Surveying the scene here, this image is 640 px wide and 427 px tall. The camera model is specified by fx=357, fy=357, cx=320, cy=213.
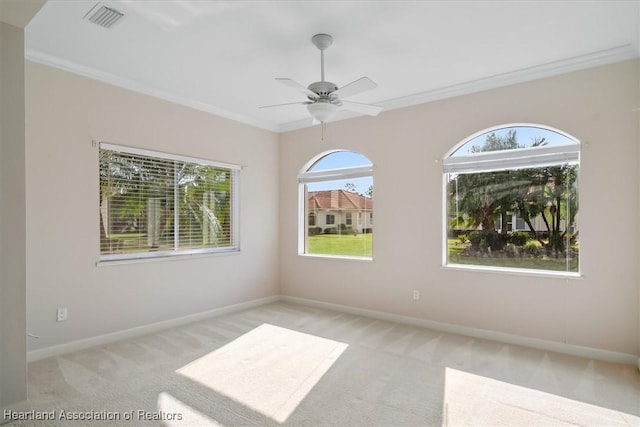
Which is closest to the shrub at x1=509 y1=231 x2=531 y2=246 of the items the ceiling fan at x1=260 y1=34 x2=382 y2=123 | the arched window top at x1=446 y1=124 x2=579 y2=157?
the arched window top at x1=446 y1=124 x2=579 y2=157

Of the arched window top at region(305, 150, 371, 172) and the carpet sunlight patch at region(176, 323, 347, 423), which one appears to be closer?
the carpet sunlight patch at region(176, 323, 347, 423)

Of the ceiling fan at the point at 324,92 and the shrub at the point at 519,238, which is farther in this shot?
the shrub at the point at 519,238

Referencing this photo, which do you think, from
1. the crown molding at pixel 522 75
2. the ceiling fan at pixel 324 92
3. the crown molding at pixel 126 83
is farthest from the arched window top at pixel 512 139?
the crown molding at pixel 126 83

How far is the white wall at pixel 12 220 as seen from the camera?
2.20 m

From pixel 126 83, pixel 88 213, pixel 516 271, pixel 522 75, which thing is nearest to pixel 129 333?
pixel 88 213

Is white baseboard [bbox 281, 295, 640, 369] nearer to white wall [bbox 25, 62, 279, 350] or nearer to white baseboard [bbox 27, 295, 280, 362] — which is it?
white baseboard [bbox 27, 295, 280, 362]

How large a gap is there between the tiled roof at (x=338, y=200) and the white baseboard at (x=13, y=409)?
150 inches

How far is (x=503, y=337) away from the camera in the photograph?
371 centimetres

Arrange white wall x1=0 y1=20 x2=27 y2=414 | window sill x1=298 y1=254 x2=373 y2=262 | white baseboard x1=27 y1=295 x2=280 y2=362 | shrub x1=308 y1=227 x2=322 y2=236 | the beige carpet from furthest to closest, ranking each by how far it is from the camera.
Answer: shrub x1=308 y1=227 x2=322 y2=236, window sill x1=298 y1=254 x2=373 y2=262, white baseboard x1=27 y1=295 x2=280 y2=362, the beige carpet, white wall x1=0 y1=20 x2=27 y2=414

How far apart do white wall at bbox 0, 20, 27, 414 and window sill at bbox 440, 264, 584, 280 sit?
3.82 m

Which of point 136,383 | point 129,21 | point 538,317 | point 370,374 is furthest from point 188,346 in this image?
point 538,317

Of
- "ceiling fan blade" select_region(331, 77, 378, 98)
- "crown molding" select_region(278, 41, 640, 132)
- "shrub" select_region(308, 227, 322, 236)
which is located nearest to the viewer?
"ceiling fan blade" select_region(331, 77, 378, 98)

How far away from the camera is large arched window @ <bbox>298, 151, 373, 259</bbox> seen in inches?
192

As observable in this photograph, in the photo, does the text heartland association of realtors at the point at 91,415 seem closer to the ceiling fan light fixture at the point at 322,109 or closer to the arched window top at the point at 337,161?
the ceiling fan light fixture at the point at 322,109
